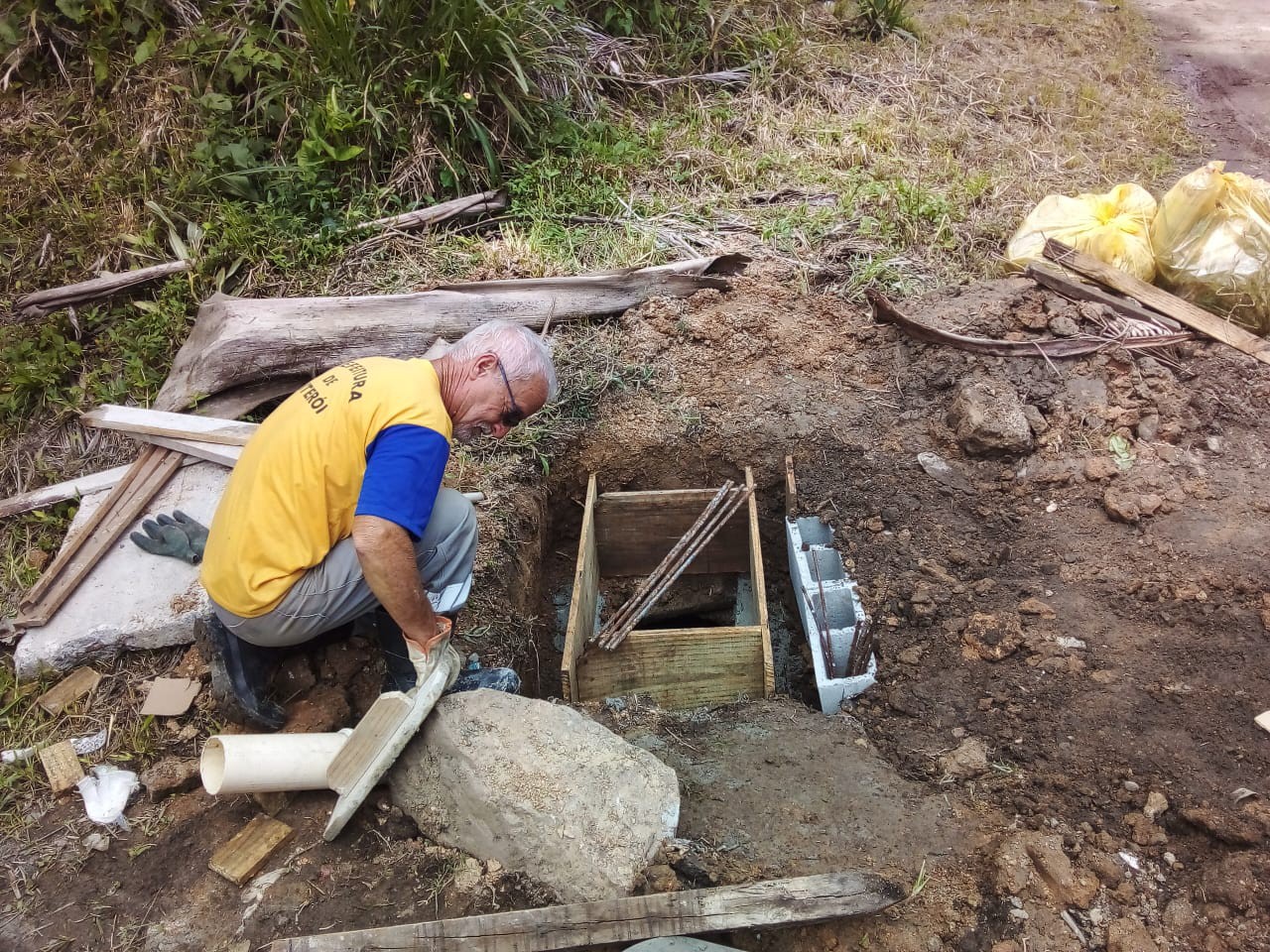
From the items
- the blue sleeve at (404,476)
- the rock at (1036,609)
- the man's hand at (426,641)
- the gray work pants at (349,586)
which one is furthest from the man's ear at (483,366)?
the rock at (1036,609)

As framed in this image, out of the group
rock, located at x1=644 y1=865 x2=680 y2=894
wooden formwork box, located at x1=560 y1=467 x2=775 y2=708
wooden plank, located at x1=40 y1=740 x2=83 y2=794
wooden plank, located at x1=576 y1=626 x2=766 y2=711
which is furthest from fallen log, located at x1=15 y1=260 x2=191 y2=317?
rock, located at x1=644 y1=865 x2=680 y2=894

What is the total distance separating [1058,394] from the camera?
143 inches

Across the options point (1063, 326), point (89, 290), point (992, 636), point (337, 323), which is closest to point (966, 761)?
point (992, 636)

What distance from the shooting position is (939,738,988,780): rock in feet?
7.88

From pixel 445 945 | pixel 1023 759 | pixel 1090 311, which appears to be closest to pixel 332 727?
pixel 445 945

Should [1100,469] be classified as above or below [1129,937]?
above

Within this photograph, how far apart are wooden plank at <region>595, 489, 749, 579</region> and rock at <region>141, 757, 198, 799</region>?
A: 1.89 metres

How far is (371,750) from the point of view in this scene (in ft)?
7.22

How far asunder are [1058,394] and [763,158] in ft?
8.36

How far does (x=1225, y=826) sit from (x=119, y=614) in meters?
3.40

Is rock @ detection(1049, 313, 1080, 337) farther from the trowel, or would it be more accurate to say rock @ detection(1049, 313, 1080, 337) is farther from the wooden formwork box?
the trowel

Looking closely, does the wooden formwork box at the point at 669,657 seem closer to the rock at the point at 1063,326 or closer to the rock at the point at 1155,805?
the rock at the point at 1155,805

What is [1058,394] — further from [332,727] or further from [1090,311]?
[332,727]

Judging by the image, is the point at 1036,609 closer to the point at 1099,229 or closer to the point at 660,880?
the point at 660,880
